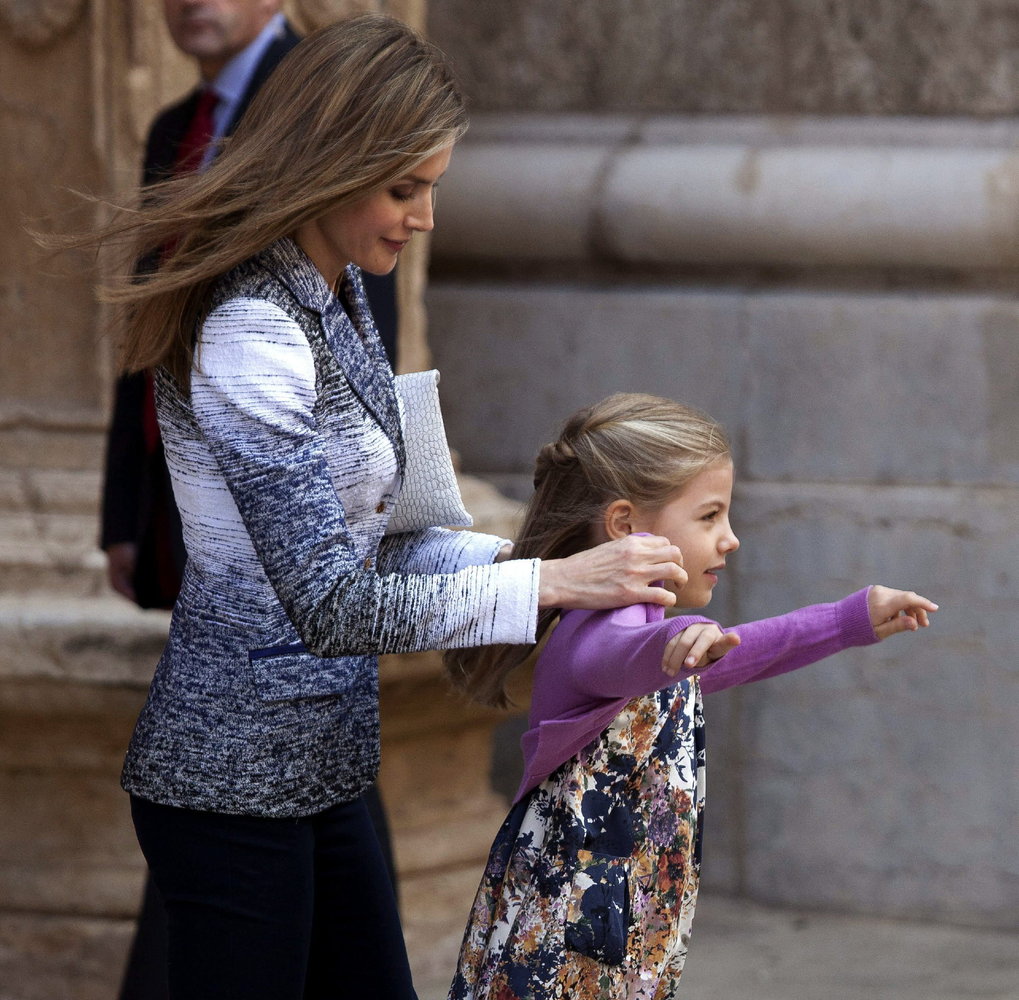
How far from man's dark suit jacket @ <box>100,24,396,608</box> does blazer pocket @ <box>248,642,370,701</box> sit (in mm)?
994

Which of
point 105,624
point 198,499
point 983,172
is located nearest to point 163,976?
point 105,624

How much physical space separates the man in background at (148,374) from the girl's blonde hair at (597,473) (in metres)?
0.74

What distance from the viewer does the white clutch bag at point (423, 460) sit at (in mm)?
2164

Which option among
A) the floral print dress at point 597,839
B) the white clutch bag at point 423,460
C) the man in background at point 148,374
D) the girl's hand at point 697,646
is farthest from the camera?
the man in background at point 148,374

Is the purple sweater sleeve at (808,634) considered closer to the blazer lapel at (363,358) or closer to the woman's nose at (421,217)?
the blazer lapel at (363,358)

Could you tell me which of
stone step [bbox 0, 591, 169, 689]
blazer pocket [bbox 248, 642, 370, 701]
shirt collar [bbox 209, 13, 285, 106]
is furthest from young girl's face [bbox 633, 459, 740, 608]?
stone step [bbox 0, 591, 169, 689]

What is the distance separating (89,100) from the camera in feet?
11.8

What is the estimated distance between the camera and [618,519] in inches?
84.0

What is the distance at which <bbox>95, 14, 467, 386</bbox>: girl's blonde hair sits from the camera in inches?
73.9

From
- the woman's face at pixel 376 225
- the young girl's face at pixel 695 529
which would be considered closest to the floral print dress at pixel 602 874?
the young girl's face at pixel 695 529

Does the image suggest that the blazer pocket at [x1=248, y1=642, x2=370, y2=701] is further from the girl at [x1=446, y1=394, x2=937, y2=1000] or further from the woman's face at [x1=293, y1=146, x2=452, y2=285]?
the woman's face at [x1=293, y1=146, x2=452, y2=285]

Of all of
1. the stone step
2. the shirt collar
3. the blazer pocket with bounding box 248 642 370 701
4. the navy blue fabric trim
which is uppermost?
the shirt collar

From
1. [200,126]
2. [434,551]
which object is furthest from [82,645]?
[434,551]

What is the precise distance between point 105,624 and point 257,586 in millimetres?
1537
